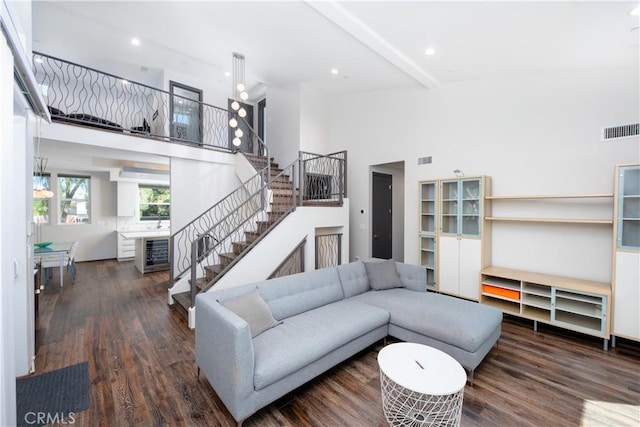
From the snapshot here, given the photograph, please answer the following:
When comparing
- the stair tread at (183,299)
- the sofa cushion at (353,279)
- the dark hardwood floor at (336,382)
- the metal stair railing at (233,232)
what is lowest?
the dark hardwood floor at (336,382)

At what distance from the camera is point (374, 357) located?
2975mm

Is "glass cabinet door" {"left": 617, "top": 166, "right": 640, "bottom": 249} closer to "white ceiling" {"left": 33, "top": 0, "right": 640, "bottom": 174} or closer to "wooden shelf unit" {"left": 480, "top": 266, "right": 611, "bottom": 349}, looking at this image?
"wooden shelf unit" {"left": 480, "top": 266, "right": 611, "bottom": 349}

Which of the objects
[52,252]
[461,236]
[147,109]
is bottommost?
[52,252]

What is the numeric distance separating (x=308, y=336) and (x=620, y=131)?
445 cm

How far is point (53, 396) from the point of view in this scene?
91.7 inches

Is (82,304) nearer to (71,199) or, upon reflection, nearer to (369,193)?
(71,199)

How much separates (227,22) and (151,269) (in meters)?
5.87

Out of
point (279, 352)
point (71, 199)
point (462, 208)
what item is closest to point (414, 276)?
point (462, 208)

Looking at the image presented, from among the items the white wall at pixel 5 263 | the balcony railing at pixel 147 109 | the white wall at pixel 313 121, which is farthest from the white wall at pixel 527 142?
the white wall at pixel 5 263

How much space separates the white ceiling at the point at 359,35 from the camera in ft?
9.46

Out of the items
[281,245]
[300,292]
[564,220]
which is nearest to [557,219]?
[564,220]

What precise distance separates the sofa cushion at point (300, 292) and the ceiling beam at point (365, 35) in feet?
10.3

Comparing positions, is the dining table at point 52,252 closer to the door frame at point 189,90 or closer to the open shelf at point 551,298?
the door frame at point 189,90

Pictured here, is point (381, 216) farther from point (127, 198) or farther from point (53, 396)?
A: point (127, 198)
